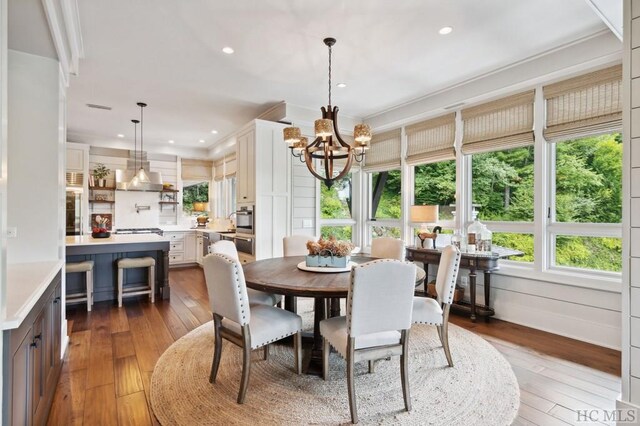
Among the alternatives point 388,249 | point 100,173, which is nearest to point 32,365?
point 388,249

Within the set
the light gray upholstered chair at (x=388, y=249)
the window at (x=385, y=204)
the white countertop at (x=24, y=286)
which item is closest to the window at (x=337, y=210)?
the window at (x=385, y=204)

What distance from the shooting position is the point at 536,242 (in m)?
3.64

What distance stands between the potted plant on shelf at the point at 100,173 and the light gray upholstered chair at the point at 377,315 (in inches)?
269

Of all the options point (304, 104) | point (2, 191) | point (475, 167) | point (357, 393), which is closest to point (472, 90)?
point (475, 167)

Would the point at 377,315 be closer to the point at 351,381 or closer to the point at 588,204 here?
the point at 351,381

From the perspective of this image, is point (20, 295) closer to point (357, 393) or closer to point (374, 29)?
point (357, 393)

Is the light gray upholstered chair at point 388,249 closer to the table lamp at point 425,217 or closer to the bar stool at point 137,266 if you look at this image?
the table lamp at point 425,217

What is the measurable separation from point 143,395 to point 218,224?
5.53m

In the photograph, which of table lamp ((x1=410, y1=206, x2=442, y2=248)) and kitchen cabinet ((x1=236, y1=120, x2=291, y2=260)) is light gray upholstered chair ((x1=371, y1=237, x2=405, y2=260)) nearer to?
table lamp ((x1=410, y1=206, x2=442, y2=248))

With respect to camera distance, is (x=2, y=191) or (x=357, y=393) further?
(x=357, y=393)

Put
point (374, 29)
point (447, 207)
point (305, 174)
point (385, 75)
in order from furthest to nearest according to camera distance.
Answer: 1. point (305, 174)
2. point (447, 207)
3. point (385, 75)
4. point (374, 29)

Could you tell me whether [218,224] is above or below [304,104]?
below

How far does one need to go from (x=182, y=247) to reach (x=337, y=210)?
3.77 m

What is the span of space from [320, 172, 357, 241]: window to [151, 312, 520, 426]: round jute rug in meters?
3.01
